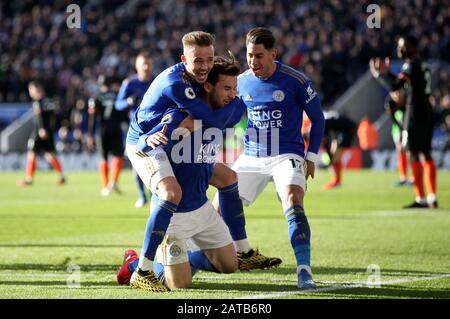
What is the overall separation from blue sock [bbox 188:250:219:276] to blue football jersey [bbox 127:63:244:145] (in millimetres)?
1065

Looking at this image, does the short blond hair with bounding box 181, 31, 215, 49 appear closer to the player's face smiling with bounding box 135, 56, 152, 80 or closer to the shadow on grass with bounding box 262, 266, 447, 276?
the shadow on grass with bounding box 262, 266, 447, 276

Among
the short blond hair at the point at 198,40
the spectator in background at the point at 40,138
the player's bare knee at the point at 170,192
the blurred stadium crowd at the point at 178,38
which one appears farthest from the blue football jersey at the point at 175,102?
the blurred stadium crowd at the point at 178,38

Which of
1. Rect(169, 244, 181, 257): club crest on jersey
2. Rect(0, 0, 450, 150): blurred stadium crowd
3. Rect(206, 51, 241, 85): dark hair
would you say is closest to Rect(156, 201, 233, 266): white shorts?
Rect(169, 244, 181, 257): club crest on jersey

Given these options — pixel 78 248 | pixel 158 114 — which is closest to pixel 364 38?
pixel 78 248

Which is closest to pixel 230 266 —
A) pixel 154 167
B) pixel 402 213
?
pixel 154 167

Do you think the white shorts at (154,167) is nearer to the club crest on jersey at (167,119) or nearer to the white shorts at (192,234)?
the club crest on jersey at (167,119)

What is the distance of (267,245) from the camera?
36.0ft

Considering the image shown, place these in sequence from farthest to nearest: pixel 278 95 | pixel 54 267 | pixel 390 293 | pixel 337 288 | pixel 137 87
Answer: pixel 137 87, pixel 54 267, pixel 278 95, pixel 337 288, pixel 390 293

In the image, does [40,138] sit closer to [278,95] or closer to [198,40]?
[278,95]

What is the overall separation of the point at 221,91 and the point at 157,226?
1218 millimetres

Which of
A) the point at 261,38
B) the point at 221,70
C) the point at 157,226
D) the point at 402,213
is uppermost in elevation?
the point at 261,38

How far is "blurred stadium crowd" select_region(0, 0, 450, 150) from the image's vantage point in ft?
96.4

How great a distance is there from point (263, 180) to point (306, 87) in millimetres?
938

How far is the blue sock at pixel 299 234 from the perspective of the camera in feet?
25.7
